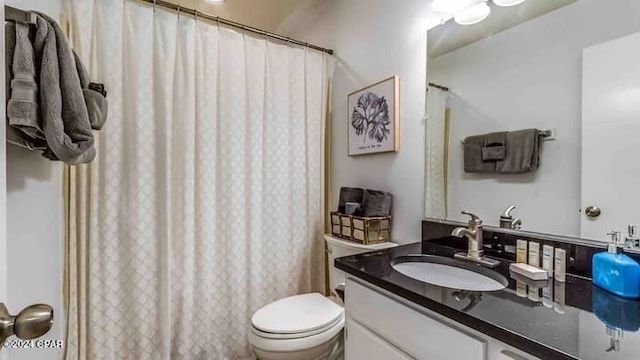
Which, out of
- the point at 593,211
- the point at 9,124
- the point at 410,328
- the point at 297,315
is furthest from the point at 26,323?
the point at 593,211

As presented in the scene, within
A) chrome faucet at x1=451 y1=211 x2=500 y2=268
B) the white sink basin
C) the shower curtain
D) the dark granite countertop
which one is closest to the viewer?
the dark granite countertop

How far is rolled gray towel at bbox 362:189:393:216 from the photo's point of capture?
65.4 inches

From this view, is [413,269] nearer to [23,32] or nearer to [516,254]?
→ [516,254]

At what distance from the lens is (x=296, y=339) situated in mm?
1276

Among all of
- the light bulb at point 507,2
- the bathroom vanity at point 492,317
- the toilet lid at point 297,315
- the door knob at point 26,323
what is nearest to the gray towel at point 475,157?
the bathroom vanity at point 492,317

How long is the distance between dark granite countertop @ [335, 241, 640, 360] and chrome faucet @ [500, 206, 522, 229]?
25 cm

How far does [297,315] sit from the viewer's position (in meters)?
1.42

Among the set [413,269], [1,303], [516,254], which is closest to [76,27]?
[1,303]

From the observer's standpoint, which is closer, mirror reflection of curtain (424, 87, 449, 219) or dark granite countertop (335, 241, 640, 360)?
dark granite countertop (335, 241, 640, 360)

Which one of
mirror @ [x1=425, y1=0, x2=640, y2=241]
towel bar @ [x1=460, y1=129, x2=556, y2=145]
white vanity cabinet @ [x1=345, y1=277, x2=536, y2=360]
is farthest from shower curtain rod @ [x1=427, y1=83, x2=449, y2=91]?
white vanity cabinet @ [x1=345, y1=277, x2=536, y2=360]

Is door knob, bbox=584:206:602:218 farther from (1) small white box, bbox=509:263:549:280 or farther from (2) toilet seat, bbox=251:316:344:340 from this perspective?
(2) toilet seat, bbox=251:316:344:340

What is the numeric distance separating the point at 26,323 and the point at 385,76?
1.72m

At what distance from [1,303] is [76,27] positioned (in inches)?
52.8

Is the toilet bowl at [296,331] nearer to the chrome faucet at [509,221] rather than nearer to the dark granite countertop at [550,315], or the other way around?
the dark granite countertop at [550,315]
